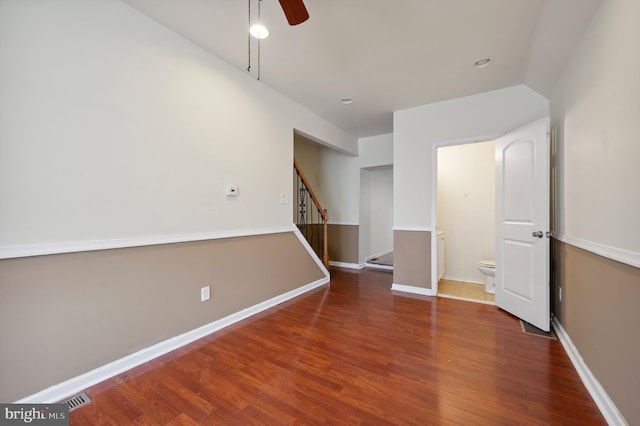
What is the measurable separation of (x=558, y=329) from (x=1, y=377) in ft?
13.0

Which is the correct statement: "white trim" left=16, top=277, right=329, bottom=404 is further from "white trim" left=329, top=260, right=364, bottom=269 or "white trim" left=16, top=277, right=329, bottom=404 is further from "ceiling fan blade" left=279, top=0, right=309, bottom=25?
"white trim" left=329, top=260, right=364, bottom=269

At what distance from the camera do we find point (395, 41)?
7.52 feet

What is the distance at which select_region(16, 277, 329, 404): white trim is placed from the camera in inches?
61.6

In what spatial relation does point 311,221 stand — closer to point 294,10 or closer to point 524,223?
point 524,223

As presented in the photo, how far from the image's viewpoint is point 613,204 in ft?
4.80

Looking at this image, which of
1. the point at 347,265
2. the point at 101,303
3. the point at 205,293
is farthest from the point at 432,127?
the point at 101,303

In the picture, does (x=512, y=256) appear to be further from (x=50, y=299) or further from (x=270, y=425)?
(x=50, y=299)

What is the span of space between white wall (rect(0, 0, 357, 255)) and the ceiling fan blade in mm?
1203


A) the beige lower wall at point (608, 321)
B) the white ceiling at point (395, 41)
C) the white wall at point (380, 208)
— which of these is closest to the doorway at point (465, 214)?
the white ceiling at point (395, 41)

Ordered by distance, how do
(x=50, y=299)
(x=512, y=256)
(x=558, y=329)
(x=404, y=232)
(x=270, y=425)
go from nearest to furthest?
1. (x=270, y=425)
2. (x=50, y=299)
3. (x=558, y=329)
4. (x=512, y=256)
5. (x=404, y=232)

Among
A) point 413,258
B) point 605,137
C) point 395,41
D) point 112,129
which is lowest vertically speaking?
point 413,258

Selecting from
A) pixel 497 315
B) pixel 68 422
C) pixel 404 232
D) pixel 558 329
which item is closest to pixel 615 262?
pixel 558 329

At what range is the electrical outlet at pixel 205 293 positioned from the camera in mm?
2436

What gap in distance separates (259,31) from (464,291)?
3930 millimetres
